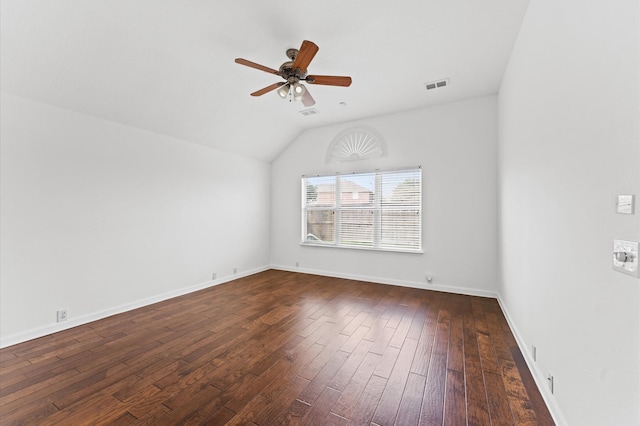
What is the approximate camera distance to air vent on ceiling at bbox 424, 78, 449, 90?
3.57m

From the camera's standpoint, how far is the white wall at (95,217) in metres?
2.71

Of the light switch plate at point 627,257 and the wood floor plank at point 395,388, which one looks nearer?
the light switch plate at point 627,257

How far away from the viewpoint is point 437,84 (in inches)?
144

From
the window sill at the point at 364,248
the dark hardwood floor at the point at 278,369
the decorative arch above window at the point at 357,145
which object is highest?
the decorative arch above window at the point at 357,145

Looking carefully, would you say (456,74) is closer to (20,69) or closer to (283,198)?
(283,198)

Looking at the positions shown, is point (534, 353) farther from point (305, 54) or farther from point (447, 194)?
point (305, 54)

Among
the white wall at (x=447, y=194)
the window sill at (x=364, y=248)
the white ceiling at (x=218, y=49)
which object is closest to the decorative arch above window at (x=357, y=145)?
the white wall at (x=447, y=194)

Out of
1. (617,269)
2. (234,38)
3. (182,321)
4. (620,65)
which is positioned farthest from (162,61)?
(617,269)

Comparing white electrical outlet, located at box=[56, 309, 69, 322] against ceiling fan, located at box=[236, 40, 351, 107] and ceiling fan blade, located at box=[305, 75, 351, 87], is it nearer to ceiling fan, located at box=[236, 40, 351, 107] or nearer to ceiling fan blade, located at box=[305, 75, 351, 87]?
ceiling fan, located at box=[236, 40, 351, 107]

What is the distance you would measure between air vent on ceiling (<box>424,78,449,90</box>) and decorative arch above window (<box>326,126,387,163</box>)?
4.20 ft

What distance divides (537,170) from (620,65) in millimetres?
1184

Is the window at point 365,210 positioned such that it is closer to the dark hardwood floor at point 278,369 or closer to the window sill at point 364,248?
the window sill at point 364,248

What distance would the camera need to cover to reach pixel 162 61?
287 centimetres

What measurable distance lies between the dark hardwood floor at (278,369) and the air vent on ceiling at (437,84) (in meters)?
3.11
